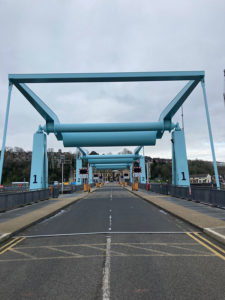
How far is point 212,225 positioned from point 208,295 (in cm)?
651

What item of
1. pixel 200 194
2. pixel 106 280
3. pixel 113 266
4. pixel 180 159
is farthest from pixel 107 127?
pixel 106 280

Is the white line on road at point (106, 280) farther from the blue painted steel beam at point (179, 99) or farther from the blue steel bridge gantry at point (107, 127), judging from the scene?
the blue painted steel beam at point (179, 99)

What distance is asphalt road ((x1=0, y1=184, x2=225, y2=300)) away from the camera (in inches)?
176

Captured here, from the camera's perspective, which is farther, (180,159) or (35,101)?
(180,159)

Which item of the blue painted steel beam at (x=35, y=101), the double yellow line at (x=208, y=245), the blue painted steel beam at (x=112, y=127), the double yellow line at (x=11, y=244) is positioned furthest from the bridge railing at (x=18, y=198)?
the double yellow line at (x=208, y=245)

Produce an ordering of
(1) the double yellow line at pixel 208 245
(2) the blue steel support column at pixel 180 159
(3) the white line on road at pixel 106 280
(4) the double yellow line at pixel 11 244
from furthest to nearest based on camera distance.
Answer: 1. (2) the blue steel support column at pixel 180 159
2. (4) the double yellow line at pixel 11 244
3. (1) the double yellow line at pixel 208 245
4. (3) the white line on road at pixel 106 280

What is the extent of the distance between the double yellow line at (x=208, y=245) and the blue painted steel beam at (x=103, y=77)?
14354 millimetres

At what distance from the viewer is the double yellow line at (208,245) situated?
22.2 ft

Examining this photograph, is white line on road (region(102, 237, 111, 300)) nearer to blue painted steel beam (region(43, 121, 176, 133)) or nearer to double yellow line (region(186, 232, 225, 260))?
double yellow line (region(186, 232, 225, 260))

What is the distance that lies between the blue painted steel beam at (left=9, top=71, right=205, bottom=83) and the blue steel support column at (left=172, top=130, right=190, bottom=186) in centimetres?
643

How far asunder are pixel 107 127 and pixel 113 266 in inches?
871

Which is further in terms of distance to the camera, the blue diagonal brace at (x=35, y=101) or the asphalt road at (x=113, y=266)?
the blue diagonal brace at (x=35, y=101)

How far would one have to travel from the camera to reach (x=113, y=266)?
19.0ft

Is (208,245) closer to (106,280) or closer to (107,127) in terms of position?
(106,280)
